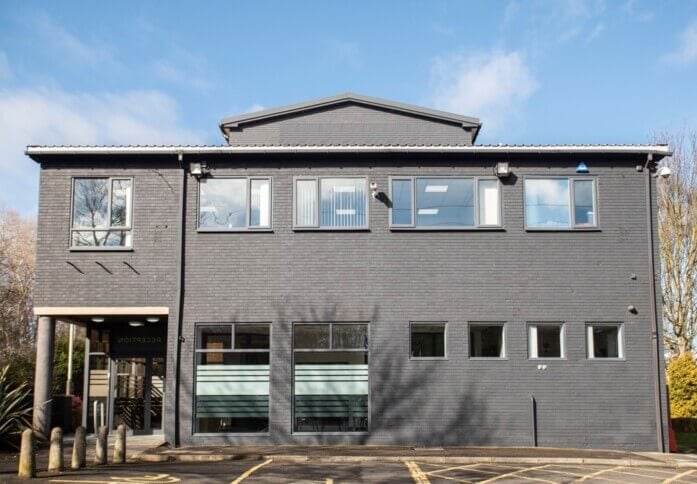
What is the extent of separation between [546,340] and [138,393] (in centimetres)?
1073

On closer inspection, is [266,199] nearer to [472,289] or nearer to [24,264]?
[472,289]

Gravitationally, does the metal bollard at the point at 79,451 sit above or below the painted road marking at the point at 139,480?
above

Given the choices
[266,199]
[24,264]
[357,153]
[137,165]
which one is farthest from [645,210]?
[24,264]

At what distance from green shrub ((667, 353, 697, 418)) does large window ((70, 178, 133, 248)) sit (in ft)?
61.1

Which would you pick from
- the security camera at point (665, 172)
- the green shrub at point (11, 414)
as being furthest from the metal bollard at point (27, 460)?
the security camera at point (665, 172)

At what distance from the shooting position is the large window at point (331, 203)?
1839 cm

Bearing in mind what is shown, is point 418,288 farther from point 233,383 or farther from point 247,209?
point 233,383

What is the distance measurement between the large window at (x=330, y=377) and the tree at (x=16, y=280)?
23759 mm

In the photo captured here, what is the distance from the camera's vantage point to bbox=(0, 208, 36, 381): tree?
39.0 m

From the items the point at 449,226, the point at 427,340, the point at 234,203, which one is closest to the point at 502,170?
the point at 449,226

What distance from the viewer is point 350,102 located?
831 inches

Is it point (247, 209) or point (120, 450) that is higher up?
point (247, 209)

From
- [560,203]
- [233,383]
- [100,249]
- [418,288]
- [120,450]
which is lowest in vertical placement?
[120,450]

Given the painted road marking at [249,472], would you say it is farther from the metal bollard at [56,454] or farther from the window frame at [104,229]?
the window frame at [104,229]
